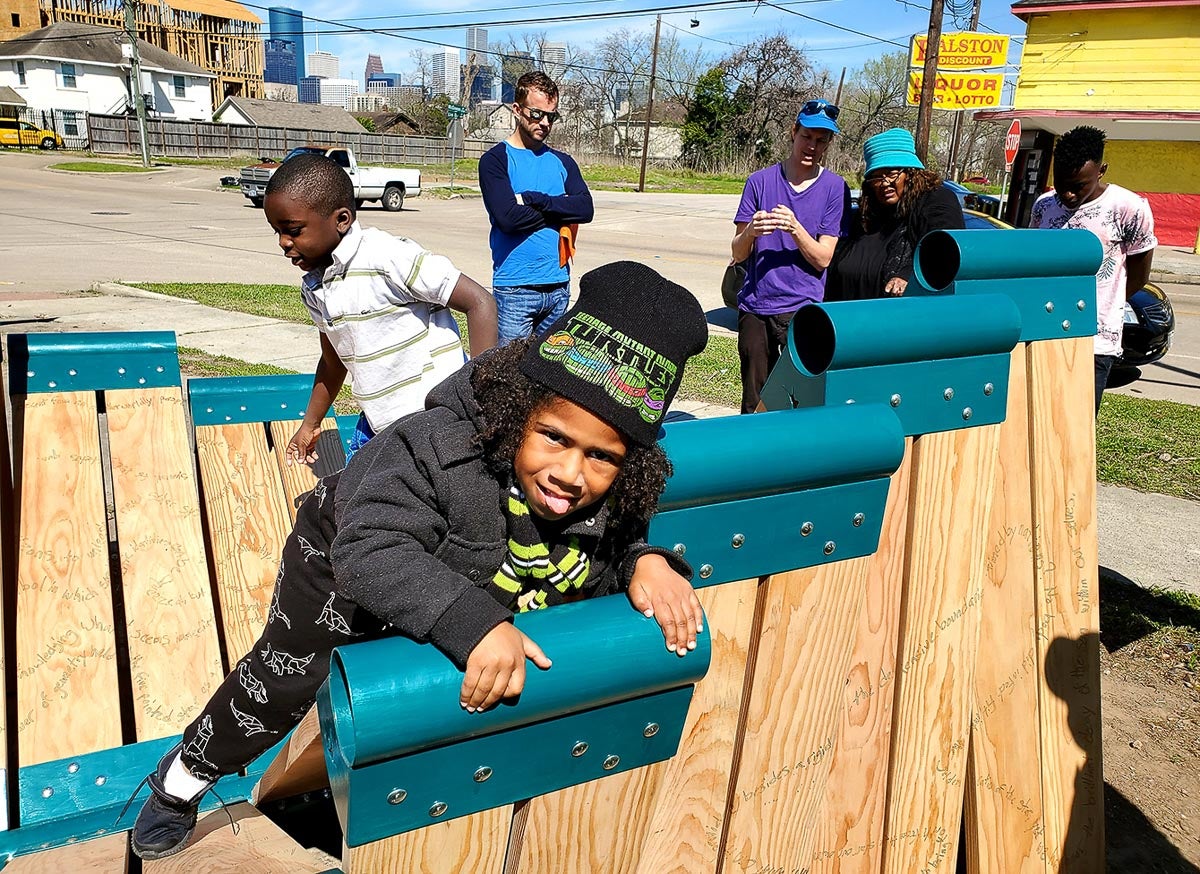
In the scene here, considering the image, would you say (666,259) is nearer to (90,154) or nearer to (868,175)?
(868,175)

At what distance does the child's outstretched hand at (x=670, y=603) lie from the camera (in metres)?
1.11

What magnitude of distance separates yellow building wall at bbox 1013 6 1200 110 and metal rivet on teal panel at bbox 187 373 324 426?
21149 mm

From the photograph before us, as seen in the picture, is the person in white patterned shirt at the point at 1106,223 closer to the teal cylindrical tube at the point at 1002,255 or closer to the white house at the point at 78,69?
the teal cylindrical tube at the point at 1002,255

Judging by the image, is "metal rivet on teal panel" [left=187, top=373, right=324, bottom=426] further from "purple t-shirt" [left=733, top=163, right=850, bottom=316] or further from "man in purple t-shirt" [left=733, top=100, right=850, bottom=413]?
"purple t-shirt" [left=733, top=163, right=850, bottom=316]

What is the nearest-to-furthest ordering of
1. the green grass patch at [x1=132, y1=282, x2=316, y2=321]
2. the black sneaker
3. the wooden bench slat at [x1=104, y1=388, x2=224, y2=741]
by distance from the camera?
the black sneaker → the wooden bench slat at [x1=104, y1=388, x2=224, y2=741] → the green grass patch at [x1=132, y1=282, x2=316, y2=321]

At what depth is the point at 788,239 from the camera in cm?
480

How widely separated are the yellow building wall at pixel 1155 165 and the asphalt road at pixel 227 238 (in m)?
5.03

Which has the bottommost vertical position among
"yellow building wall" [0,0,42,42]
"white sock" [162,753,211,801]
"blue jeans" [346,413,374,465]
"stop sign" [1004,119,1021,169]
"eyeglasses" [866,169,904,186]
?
"white sock" [162,753,211,801]

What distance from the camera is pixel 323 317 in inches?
107

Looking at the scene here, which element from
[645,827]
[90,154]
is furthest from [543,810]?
[90,154]

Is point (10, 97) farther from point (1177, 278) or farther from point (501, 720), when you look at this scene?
point (501, 720)

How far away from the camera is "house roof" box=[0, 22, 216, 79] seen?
58031 millimetres

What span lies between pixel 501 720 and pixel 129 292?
34.9 ft

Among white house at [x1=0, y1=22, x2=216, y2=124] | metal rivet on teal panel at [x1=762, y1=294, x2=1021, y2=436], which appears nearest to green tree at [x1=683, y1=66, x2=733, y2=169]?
white house at [x1=0, y1=22, x2=216, y2=124]
